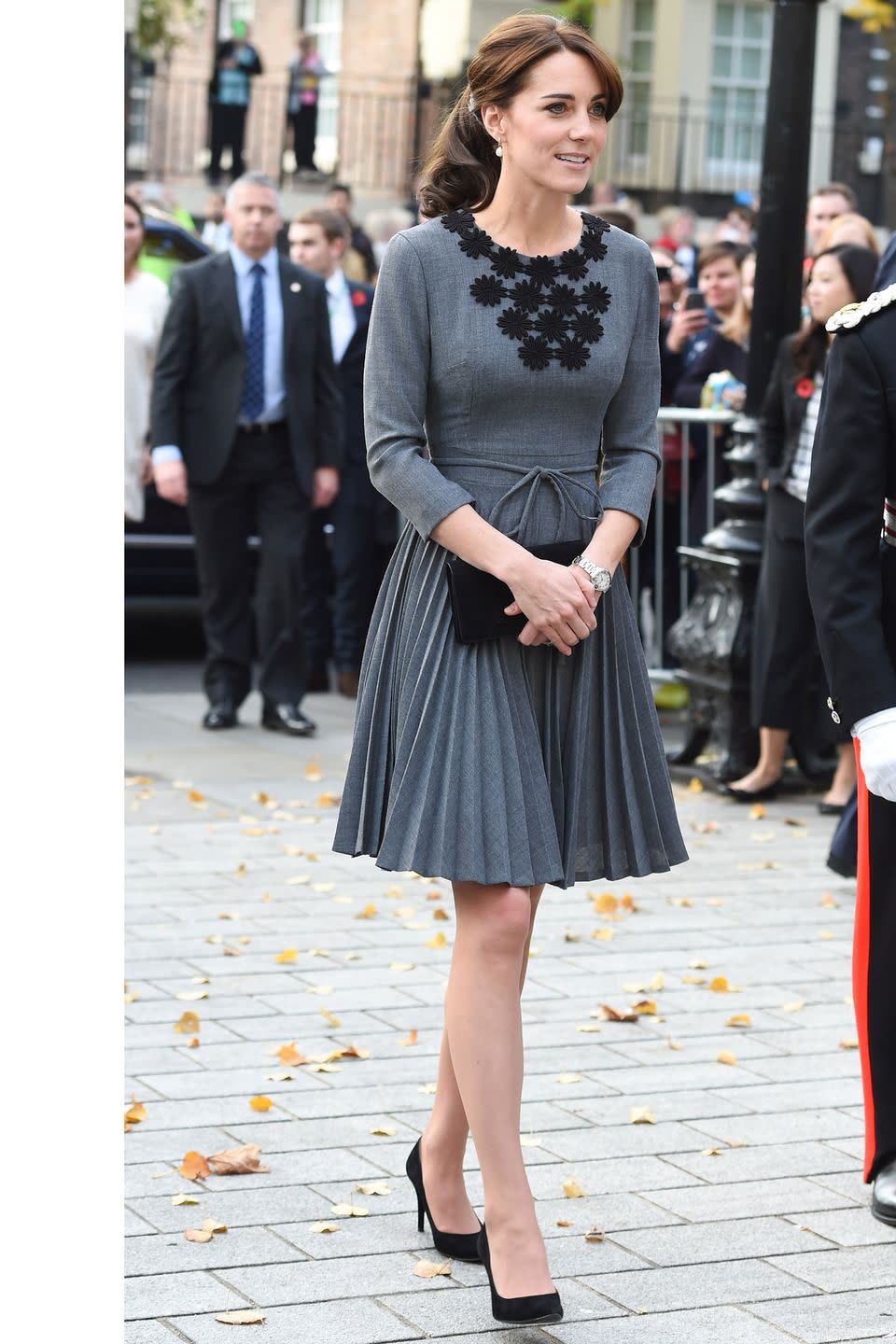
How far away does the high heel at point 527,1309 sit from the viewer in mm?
3396

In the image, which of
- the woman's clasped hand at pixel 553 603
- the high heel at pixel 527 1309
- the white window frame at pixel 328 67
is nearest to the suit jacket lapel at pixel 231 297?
the woman's clasped hand at pixel 553 603

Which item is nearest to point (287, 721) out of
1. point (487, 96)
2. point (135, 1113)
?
point (135, 1113)

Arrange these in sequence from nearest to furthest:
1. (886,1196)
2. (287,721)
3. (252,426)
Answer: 1. (886,1196)
2. (252,426)
3. (287,721)

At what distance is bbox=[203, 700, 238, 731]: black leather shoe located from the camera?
959 cm

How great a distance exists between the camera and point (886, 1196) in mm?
3947

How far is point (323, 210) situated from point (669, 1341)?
8178mm

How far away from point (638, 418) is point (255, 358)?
5.73 metres

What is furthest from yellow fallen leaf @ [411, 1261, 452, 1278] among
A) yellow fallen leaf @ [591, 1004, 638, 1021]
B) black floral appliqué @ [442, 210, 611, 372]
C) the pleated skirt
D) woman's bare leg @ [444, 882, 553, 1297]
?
yellow fallen leaf @ [591, 1004, 638, 1021]

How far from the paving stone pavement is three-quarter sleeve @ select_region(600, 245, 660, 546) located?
1.26 metres

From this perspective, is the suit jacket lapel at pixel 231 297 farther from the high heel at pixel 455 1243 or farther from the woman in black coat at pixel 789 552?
the high heel at pixel 455 1243

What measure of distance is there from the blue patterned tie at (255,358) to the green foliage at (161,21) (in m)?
17.6

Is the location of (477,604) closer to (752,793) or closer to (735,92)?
(752,793)

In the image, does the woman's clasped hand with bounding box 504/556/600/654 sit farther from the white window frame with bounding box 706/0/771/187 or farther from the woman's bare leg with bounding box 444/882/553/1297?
the white window frame with bounding box 706/0/771/187
